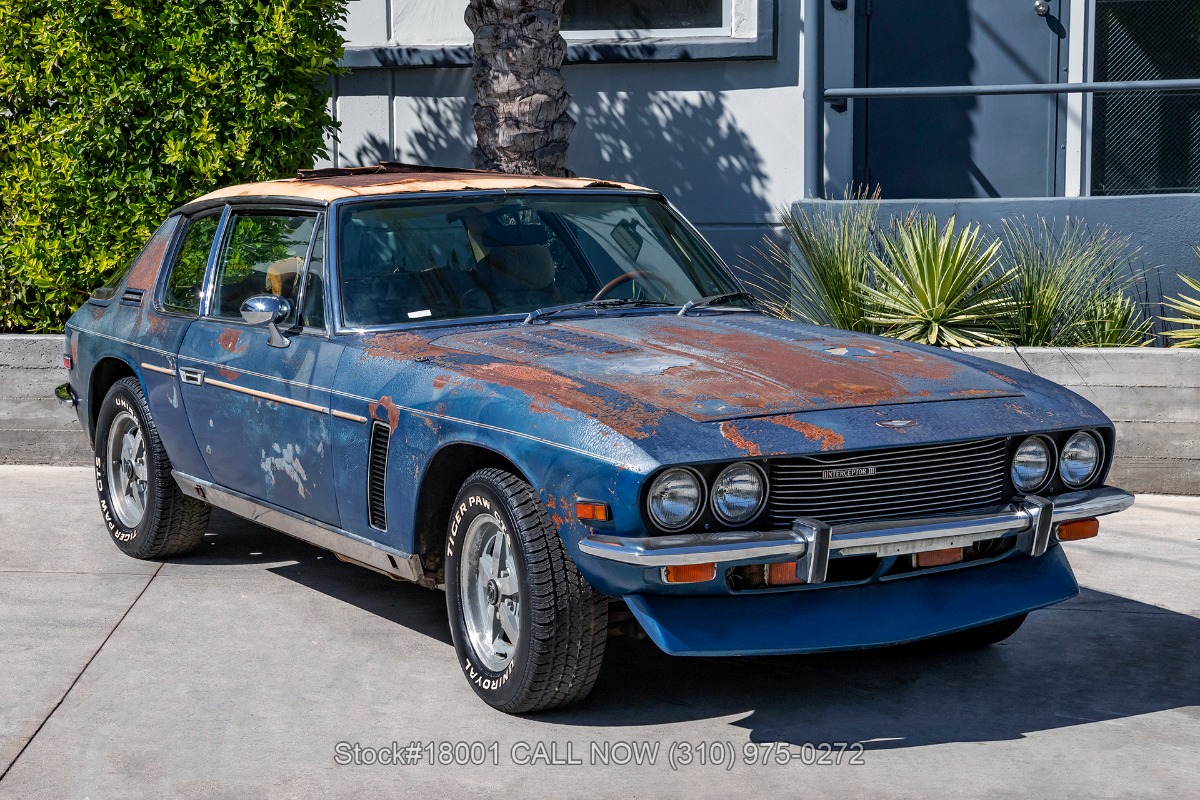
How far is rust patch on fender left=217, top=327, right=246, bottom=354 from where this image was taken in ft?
19.6

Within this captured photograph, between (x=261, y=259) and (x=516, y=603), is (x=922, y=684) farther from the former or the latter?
(x=261, y=259)

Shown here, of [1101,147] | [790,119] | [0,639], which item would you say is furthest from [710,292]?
[1101,147]

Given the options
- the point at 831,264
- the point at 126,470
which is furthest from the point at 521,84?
the point at 126,470

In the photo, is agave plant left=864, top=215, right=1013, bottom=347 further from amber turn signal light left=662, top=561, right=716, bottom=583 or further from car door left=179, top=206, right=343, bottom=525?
amber turn signal light left=662, top=561, right=716, bottom=583

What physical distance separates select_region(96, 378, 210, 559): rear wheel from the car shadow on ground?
1188mm

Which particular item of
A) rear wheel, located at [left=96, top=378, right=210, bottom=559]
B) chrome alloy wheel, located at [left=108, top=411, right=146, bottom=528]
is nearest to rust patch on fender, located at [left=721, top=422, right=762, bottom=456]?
rear wheel, located at [left=96, top=378, right=210, bottom=559]

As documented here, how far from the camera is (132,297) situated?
6930 mm

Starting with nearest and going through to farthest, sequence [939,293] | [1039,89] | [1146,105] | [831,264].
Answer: [939,293] < [831,264] < [1039,89] < [1146,105]

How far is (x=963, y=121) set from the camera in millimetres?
11516

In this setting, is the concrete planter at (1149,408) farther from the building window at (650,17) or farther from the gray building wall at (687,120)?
the building window at (650,17)

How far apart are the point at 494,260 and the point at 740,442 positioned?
68.8 inches

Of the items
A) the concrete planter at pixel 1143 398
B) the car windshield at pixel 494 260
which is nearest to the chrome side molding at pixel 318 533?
the car windshield at pixel 494 260

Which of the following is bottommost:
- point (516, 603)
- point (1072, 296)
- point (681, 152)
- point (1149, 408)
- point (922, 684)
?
point (922, 684)

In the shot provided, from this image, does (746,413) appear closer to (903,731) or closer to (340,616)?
(903,731)
